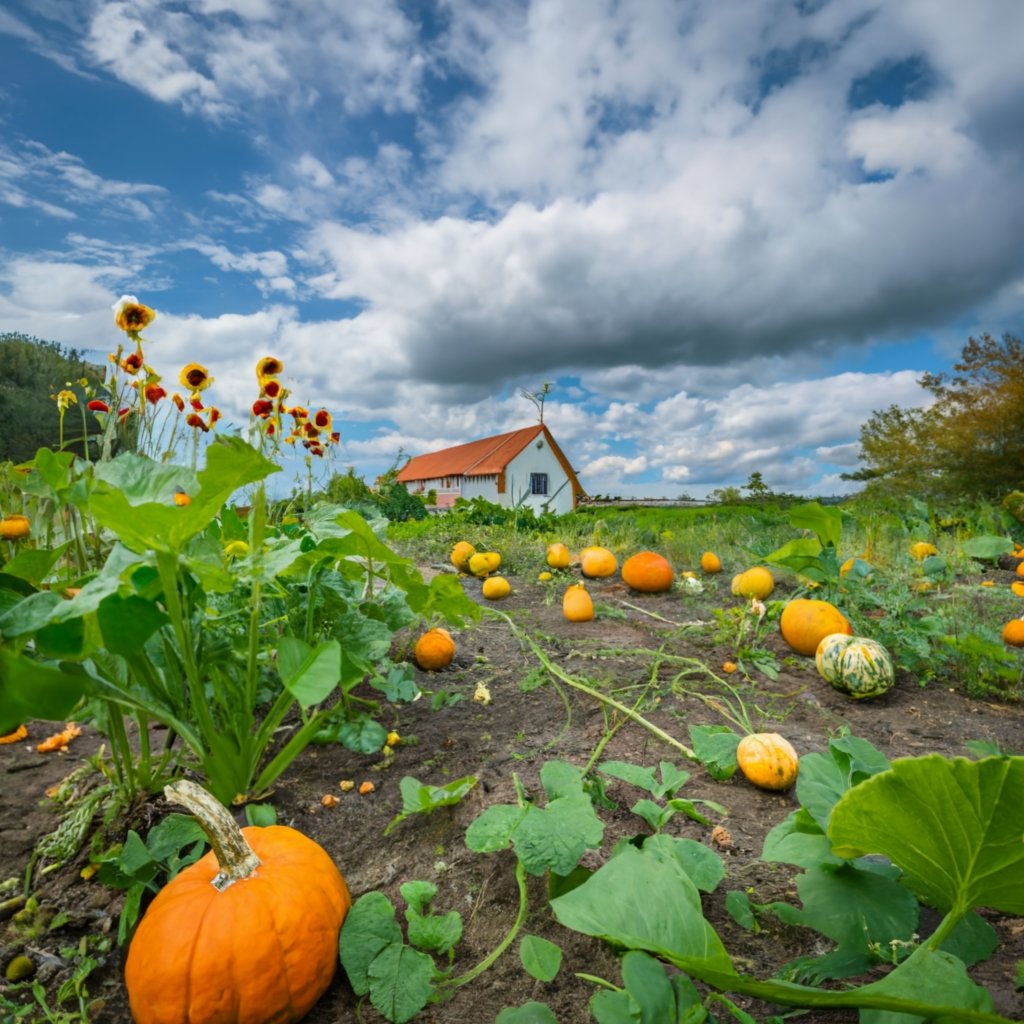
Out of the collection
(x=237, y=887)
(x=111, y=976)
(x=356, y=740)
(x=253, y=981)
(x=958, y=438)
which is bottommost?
(x=111, y=976)

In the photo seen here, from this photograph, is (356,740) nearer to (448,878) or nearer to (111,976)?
(448,878)

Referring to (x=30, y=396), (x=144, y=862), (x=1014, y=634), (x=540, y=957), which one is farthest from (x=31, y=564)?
(x=30, y=396)

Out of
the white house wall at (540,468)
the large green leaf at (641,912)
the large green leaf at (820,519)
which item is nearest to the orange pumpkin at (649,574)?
the large green leaf at (820,519)

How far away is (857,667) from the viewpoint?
2527 millimetres

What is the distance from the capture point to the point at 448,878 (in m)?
1.40

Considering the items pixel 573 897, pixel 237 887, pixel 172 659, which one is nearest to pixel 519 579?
pixel 172 659

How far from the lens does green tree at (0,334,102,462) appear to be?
1795 cm

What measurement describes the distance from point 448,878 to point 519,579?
362 cm

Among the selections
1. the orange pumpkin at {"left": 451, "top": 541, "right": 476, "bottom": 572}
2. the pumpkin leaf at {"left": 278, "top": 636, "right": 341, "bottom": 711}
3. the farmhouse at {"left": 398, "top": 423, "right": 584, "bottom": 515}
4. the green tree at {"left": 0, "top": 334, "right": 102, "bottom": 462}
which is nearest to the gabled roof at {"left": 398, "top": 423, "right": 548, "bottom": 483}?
the farmhouse at {"left": 398, "top": 423, "right": 584, "bottom": 515}

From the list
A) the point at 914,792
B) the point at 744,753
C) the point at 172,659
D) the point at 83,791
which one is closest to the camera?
the point at 914,792

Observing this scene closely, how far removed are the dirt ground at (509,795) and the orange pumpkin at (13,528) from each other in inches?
33.6

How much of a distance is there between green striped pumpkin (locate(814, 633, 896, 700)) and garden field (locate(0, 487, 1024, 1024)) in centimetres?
8

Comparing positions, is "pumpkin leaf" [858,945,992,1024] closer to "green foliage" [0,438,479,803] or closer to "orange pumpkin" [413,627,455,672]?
"green foliage" [0,438,479,803]

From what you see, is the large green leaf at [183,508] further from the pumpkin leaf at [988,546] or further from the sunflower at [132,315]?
the pumpkin leaf at [988,546]
